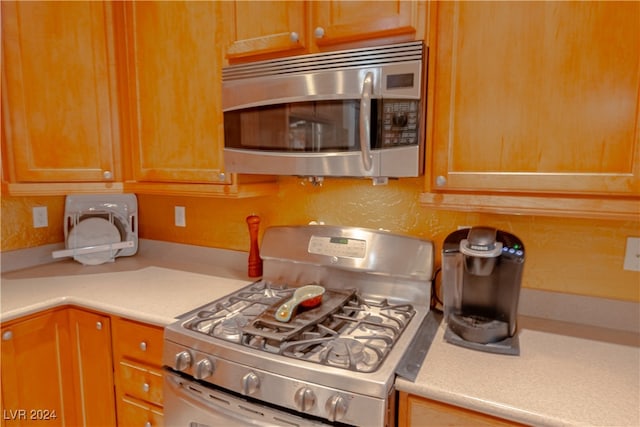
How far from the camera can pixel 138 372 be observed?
142cm

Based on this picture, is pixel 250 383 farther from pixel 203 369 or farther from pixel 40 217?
pixel 40 217

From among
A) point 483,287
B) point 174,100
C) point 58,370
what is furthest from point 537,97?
point 58,370

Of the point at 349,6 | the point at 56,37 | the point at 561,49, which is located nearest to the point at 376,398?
the point at 561,49

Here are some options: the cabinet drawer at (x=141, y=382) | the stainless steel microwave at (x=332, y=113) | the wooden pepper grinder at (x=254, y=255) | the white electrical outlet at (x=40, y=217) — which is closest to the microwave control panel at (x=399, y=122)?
the stainless steel microwave at (x=332, y=113)

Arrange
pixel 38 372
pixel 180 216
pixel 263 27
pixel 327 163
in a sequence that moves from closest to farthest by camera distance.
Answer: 1. pixel 327 163
2. pixel 263 27
3. pixel 38 372
4. pixel 180 216

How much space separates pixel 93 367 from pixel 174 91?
1.13 m

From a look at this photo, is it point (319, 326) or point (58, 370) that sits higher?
point (319, 326)

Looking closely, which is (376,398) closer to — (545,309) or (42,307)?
(545,309)

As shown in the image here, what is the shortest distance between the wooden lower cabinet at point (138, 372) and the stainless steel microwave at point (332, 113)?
2.26 feet

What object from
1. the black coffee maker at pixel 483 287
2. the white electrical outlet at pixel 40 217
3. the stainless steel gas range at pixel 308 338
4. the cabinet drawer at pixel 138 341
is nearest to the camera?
the stainless steel gas range at pixel 308 338

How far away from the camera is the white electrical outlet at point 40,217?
6.39 ft

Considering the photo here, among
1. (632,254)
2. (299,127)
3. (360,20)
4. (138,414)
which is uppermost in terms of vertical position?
(360,20)

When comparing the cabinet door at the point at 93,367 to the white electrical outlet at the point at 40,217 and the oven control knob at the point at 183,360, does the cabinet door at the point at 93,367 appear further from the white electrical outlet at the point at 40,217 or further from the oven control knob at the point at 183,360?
the white electrical outlet at the point at 40,217

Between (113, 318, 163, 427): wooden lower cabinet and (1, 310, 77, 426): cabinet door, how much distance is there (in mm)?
248
